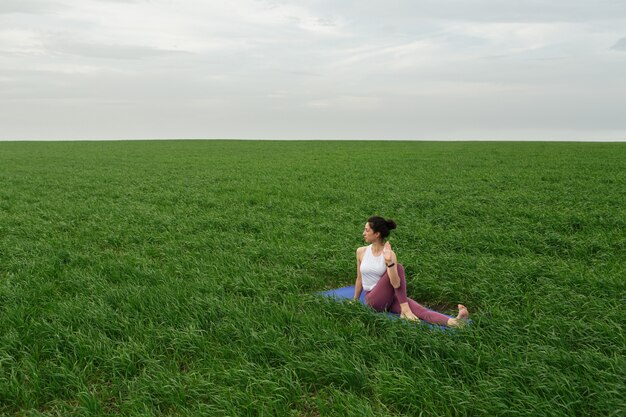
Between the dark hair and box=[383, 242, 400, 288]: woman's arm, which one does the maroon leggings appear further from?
the dark hair

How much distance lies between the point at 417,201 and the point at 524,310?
895 cm

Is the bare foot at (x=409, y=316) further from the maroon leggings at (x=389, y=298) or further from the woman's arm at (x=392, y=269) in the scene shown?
the woman's arm at (x=392, y=269)

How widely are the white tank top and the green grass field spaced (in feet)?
1.47

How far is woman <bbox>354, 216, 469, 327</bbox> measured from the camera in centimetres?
608

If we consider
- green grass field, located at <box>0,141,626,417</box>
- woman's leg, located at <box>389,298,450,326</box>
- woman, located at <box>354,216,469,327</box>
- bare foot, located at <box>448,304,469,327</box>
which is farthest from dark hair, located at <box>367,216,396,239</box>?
bare foot, located at <box>448,304,469,327</box>

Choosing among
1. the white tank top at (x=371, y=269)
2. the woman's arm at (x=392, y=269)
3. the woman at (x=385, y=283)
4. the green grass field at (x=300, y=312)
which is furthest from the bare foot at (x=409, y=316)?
the white tank top at (x=371, y=269)

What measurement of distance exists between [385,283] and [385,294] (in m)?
0.15

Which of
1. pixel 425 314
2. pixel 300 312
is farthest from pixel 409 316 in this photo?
pixel 300 312

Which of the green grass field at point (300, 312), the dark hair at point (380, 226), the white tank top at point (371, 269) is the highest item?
the dark hair at point (380, 226)

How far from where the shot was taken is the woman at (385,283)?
6076 mm

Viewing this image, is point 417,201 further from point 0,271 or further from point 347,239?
point 0,271

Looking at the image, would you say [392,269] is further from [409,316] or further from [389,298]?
[409,316]

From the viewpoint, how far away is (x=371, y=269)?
21.5 ft

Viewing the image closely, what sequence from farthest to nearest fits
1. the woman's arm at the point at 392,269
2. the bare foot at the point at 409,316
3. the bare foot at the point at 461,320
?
the woman's arm at the point at 392,269
the bare foot at the point at 409,316
the bare foot at the point at 461,320
